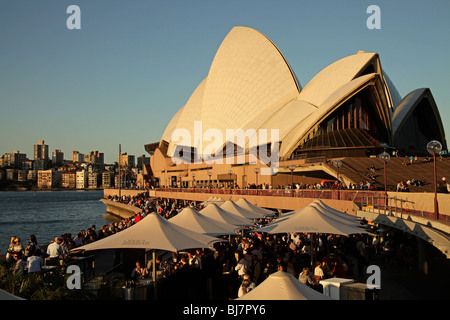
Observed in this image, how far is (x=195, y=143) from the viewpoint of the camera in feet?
203

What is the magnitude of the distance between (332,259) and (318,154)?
2819 centimetres

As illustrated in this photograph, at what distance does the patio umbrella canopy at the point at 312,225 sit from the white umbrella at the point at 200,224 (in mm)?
1085

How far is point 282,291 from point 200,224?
22.5 ft

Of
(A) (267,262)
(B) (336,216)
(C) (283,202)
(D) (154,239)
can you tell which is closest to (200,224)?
(A) (267,262)

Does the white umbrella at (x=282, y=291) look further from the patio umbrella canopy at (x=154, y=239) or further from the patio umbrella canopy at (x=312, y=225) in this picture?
the patio umbrella canopy at (x=312, y=225)

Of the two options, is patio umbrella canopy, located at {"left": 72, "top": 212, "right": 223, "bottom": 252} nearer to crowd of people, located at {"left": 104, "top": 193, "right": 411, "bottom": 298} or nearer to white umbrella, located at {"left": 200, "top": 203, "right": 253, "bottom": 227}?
crowd of people, located at {"left": 104, "top": 193, "right": 411, "bottom": 298}

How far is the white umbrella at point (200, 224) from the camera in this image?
1084 cm

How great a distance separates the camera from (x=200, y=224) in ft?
36.3

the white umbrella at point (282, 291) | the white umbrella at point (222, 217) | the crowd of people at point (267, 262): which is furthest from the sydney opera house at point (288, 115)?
the white umbrella at point (282, 291)

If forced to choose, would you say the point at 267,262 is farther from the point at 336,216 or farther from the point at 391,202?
the point at 391,202

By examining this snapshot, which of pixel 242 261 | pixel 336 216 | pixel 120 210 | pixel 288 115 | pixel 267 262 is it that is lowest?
pixel 120 210

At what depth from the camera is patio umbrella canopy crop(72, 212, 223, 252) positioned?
25.7ft

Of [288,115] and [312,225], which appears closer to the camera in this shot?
[312,225]
